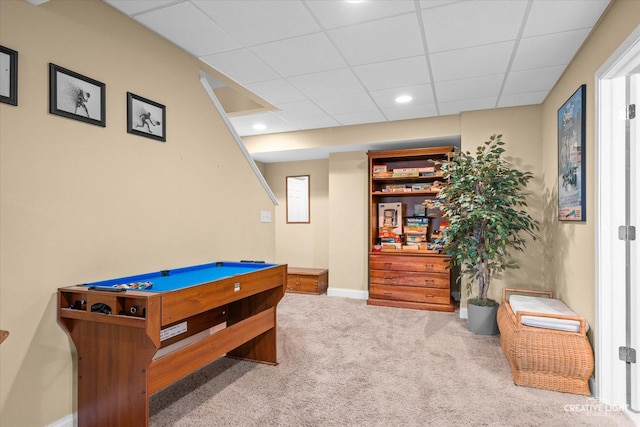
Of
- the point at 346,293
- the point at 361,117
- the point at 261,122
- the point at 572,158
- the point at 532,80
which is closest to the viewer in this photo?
the point at 572,158

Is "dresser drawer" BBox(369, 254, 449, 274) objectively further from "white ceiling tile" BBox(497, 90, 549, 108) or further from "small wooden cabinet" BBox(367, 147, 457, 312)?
"white ceiling tile" BBox(497, 90, 549, 108)

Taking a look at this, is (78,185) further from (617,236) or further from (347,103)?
(617,236)

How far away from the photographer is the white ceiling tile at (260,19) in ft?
7.02

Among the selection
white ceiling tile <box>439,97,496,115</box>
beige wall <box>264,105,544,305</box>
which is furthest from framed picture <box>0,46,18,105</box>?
beige wall <box>264,105,544,305</box>

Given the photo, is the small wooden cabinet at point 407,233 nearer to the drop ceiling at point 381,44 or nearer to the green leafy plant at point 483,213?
the green leafy plant at point 483,213

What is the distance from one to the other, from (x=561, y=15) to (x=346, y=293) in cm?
419

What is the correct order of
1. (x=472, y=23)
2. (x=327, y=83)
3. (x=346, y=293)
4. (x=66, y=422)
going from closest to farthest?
(x=66, y=422), (x=472, y=23), (x=327, y=83), (x=346, y=293)

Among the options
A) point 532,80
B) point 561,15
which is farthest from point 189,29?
point 532,80

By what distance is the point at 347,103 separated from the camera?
4.02 meters

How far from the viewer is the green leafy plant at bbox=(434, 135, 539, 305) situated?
11.4ft

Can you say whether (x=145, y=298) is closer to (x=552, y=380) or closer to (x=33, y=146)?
(x=33, y=146)

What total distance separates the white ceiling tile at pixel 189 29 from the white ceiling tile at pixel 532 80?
2.49 metres

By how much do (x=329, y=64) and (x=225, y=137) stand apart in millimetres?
1110

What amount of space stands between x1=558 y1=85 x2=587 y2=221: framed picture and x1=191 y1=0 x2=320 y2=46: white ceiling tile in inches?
80.6
